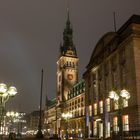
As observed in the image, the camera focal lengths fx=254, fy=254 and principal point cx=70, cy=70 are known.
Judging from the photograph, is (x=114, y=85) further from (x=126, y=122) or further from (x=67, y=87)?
(x=67, y=87)

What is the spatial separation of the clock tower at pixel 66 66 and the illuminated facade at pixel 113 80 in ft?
221

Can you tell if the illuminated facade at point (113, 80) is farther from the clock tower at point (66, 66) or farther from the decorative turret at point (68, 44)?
the decorative turret at point (68, 44)

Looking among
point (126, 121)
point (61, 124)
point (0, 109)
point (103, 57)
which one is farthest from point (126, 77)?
point (61, 124)

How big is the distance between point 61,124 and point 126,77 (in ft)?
295

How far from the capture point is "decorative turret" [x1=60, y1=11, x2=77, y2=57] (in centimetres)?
15212

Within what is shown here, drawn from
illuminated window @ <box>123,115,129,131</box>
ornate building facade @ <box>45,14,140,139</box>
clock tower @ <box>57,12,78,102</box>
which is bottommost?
illuminated window @ <box>123,115,129,131</box>

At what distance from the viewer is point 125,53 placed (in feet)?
165

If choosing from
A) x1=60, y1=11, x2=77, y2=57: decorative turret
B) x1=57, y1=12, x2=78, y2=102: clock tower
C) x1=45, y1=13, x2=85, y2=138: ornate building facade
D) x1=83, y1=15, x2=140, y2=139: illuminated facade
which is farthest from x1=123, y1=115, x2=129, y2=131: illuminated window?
x1=60, y1=11, x2=77, y2=57: decorative turret

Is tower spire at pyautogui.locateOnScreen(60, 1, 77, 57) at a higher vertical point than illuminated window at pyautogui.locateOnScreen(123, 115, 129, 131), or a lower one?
higher

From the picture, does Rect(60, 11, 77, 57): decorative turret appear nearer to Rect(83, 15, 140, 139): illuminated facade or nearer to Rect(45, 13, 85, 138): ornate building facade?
Rect(45, 13, 85, 138): ornate building facade

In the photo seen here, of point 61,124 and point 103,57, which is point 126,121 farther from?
point 61,124

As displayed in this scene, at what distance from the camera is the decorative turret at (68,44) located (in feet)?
499

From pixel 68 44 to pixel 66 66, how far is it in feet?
51.7

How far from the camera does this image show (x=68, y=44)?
506ft
